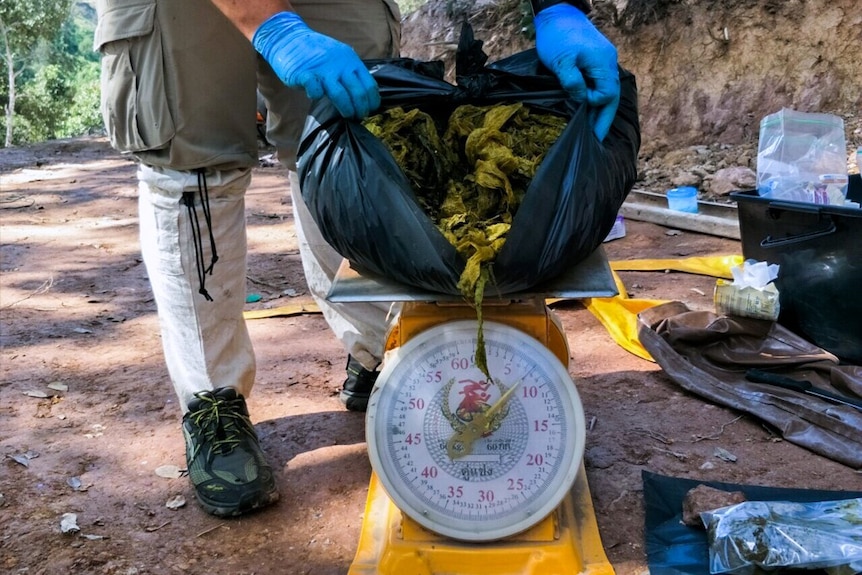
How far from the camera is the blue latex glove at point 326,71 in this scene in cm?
141

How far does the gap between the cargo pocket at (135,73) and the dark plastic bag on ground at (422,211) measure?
1.45 feet

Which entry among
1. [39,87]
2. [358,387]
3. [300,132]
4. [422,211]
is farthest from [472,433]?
[39,87]

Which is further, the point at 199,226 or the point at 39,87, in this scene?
the point at 39,87

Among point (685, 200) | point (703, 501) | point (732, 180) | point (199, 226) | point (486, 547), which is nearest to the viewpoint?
point (486, 547)

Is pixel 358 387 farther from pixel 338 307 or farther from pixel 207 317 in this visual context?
pixel 207 317

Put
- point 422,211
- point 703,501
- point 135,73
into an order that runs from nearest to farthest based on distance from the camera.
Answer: point 422,211 < point 703,501 < point 135,73

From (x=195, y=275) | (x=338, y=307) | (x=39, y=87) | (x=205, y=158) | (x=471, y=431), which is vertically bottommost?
(x=39, y=87)

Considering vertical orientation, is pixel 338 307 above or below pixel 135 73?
below

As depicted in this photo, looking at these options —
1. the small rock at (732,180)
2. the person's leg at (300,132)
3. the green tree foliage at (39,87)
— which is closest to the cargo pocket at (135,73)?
the person's leg at (300,132)

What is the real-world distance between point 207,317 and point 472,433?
83 centimetres

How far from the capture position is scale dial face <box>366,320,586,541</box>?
1419mm

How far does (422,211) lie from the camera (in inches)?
52.7

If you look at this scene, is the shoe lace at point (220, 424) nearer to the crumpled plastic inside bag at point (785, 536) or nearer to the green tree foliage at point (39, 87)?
the crumpled plastic inside bag at point (785, 536)

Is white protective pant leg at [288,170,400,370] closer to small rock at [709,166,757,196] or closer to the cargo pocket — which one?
the cargo pocket
